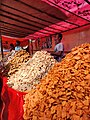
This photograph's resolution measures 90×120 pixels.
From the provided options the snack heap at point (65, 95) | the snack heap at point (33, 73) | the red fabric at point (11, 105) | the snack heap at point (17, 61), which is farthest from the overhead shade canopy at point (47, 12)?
the red fabric at point (11, 105)

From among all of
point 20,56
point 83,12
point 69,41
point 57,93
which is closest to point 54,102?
point 57,93

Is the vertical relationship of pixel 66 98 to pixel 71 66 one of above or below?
below

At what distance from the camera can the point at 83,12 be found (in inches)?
109

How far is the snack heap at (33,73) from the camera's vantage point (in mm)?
1276

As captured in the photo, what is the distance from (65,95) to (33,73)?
0.54m

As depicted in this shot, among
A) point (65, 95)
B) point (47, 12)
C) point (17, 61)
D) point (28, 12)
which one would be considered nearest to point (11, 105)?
point (65, 95)

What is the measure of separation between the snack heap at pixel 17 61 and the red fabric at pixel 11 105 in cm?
65

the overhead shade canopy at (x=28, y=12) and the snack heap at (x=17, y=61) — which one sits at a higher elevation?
the overhead shade canopy at (x=28, y=12)

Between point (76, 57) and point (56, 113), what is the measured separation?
1.21 feet

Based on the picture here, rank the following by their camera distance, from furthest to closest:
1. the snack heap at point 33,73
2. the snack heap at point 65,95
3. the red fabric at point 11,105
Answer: the snack heap at point 33,73
the red fabric at point 11,105
the snack heap at point 65,95

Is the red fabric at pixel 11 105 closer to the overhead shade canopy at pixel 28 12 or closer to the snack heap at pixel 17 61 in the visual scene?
the snack heap at pixel 17 61

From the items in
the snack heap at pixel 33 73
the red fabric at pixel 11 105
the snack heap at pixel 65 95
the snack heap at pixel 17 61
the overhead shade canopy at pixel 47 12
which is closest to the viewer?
the snack heap at pixel 65 95

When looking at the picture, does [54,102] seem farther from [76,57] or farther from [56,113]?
[76,57]

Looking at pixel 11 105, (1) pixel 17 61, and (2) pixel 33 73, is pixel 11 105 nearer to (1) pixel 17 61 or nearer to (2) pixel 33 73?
(2) pixel 33 73
